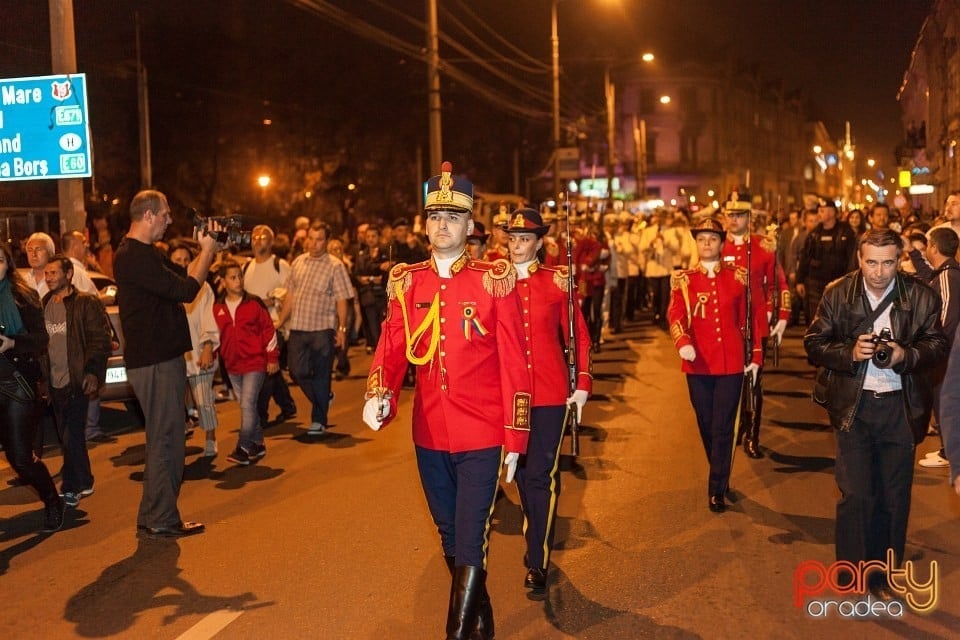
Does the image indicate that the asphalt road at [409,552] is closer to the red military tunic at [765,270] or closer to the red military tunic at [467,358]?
the red military tunic at [467,358]

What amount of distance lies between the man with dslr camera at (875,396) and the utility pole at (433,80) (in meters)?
17.5

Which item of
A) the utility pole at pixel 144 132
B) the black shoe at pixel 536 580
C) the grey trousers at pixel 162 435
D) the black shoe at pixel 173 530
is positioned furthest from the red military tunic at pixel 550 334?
the utility pole at pixel 144 132

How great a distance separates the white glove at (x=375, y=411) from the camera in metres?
5.12

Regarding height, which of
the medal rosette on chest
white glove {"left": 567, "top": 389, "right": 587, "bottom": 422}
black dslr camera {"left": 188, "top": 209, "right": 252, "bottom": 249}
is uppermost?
black dslr camera {"left": 188, "top": 209, "right": 252, "bottom": 249}

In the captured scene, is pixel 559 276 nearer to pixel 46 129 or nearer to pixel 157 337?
pixel 157 337

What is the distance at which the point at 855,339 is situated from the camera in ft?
19.6

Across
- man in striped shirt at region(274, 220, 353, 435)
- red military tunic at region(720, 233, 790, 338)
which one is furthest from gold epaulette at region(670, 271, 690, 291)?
man in striped shirt at region(274, 220, 353, 435)

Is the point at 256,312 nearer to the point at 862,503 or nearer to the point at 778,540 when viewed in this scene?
the point at 778,540

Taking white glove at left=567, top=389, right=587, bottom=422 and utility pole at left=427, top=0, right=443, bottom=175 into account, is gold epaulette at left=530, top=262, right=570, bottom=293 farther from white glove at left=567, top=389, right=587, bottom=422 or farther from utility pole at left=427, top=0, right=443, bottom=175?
utility pole at left=427, top=0, right=443, bottom=175

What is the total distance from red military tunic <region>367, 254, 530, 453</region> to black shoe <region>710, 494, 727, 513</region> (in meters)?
3.25

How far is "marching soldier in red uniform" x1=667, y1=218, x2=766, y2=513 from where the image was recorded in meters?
7.94

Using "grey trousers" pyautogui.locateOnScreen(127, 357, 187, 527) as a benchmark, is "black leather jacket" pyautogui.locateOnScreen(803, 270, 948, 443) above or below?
above

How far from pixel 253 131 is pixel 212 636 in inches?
1337

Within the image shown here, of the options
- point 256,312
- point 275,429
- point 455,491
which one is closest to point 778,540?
point 455,491
